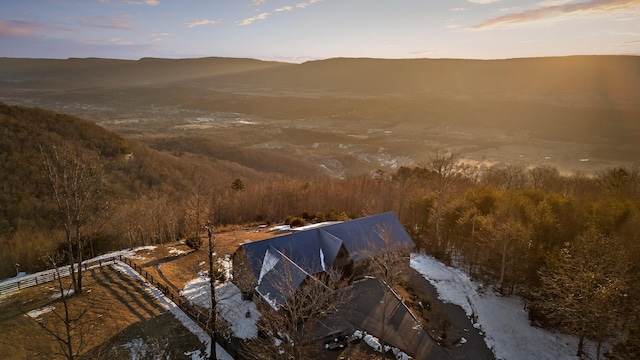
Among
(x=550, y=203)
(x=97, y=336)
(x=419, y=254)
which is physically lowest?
(x=419, y=254)

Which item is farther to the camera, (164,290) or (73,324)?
(164,290)

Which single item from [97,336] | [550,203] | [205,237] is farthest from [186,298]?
[550,203]

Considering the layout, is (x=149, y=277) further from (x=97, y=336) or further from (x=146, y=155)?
(x=146, y=155)

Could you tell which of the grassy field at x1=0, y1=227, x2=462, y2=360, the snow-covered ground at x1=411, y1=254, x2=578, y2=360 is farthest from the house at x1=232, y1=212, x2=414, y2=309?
the snow-covered ground at x1=411, y1=254, x2=578, y2=360

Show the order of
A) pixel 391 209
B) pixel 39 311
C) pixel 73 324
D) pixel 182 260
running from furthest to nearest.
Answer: pixel 391 209 < pixel 182 260 < pixel 39 311 < pixel 73 324

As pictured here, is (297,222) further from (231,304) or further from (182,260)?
(231,304)

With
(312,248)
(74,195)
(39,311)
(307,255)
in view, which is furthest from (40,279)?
(312,248)
